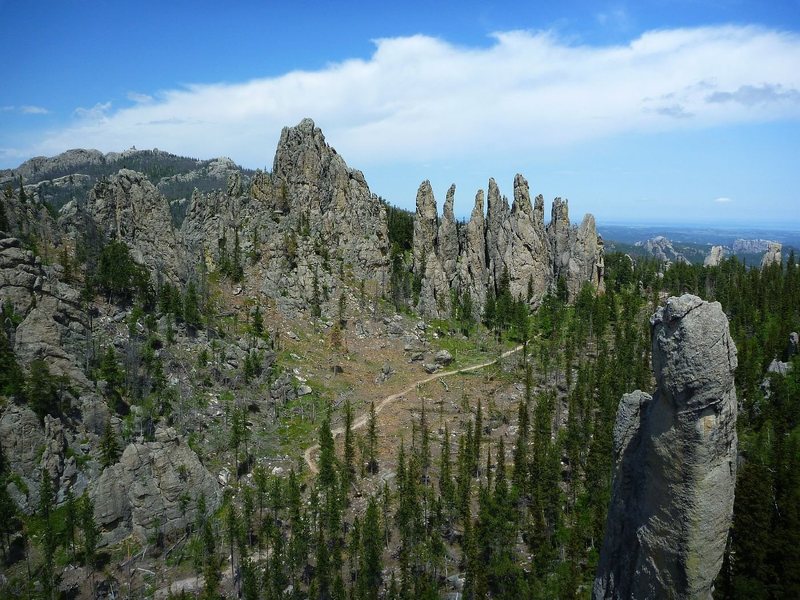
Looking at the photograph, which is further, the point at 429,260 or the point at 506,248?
the point at 506,248

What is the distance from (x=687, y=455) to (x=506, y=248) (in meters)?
140

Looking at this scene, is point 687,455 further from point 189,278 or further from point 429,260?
point 429,260

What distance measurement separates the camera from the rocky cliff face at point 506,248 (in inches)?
6314

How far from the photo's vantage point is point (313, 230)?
506ft

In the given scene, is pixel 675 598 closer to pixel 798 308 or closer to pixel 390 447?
pixel 390 447

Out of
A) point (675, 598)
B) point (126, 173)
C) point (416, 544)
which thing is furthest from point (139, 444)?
point (126, 173)

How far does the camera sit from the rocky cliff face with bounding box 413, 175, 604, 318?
16038cm

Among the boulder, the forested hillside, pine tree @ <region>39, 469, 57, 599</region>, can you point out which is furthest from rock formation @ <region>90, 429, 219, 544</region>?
the boulder

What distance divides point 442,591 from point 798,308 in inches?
4464

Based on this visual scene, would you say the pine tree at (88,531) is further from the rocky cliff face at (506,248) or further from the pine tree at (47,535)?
the rocky cliff face at (506,248)

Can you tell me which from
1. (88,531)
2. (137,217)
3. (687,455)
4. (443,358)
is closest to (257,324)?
(443,358)

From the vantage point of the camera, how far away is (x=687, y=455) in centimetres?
2467

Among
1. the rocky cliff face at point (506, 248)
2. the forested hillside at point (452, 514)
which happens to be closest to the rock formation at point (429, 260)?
the rocky cliff face at point (506, 248)

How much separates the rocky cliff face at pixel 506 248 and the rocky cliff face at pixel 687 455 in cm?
13020
